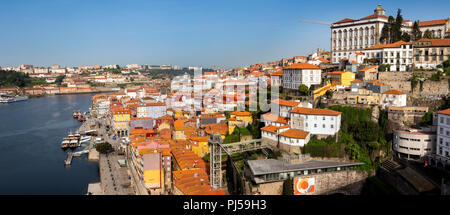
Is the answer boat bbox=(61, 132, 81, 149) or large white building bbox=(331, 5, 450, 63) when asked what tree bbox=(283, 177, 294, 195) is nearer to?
large white building bbox=(331, 5, 450, 63)

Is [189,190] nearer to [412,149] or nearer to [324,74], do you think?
[412,149]

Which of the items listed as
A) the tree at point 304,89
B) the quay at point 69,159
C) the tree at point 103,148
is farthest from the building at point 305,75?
the quay at point 69,159

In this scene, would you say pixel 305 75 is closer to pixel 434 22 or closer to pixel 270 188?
pixel 270 188

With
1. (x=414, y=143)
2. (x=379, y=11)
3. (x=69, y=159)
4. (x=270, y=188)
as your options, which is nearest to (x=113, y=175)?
(x=69, y=159)
